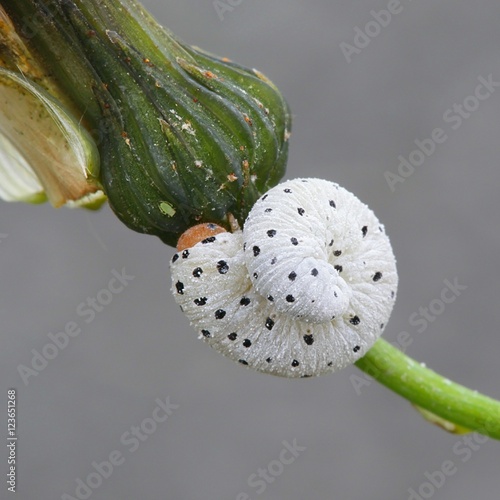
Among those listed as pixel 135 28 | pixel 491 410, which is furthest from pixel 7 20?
pixel 491 410

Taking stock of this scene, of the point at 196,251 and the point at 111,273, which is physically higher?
the point at 196,251

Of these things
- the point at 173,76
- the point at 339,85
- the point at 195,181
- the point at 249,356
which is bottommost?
the point at 339,85

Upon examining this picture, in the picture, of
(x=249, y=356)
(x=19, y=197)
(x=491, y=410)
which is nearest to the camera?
(x=249, y=356)

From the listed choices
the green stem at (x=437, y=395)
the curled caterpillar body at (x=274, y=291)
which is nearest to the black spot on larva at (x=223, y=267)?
the curled caterpillar body at (x=274, y=291)

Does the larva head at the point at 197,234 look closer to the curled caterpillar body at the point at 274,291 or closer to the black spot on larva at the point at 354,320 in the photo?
the curled caterpillar body at the point at 274,291

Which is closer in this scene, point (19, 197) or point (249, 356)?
point (249, 356)

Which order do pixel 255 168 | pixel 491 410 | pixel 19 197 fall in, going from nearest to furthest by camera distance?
pixel 255 168 → pixel 491 410 → pixel 19 197

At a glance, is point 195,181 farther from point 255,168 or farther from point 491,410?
point 491,410
